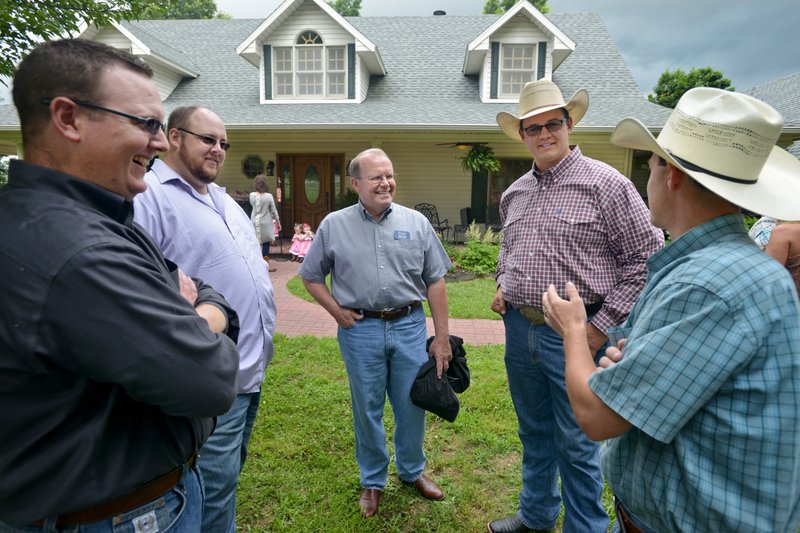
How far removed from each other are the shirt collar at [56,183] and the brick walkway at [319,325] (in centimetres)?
508

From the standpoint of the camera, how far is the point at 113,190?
1246 mm

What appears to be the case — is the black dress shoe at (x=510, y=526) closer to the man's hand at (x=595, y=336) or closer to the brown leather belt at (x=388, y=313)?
the man's hand at (x=595, y=336)

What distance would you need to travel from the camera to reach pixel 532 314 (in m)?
2.53

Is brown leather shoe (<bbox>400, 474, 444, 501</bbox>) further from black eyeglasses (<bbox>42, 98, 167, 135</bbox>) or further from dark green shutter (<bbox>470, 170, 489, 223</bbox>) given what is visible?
dark green shutter (<bbox>470, 170, 489, 223</bbox>)

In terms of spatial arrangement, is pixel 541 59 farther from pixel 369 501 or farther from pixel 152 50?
Answer: pixel 369 501

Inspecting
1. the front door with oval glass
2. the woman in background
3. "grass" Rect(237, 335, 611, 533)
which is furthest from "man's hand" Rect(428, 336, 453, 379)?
the front door with oval glass

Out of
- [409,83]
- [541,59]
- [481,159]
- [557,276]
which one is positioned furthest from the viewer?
[409,83]

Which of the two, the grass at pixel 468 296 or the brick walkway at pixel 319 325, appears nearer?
the brick walkway at pixel 319 325

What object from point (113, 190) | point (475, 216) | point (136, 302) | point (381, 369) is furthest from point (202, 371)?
point (475, 216)

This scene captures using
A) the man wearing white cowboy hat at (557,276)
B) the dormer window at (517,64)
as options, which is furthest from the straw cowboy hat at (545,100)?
the dormer window at (517,64)

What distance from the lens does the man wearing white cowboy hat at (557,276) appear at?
2365 millimetres

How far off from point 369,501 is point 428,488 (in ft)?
1.26

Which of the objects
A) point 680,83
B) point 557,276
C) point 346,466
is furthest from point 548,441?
point 680,83

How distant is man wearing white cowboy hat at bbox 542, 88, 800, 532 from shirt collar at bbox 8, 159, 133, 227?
1.40 m
